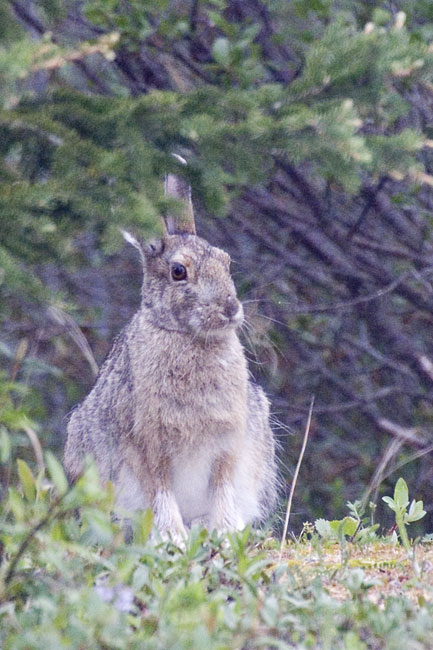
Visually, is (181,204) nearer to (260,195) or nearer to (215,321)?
(215,321)

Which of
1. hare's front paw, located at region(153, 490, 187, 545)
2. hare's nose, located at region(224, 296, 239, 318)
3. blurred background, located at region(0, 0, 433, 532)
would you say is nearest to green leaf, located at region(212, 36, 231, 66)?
blurred background, located at region(0, 0, 433, 532)

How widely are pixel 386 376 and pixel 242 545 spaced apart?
4715mm

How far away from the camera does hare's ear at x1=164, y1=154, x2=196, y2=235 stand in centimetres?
400

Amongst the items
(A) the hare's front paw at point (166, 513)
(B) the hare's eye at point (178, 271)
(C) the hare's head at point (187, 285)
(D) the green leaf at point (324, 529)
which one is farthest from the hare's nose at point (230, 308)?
(D) the green leaf at point (324, 529)

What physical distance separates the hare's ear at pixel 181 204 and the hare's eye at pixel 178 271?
0.22 meters

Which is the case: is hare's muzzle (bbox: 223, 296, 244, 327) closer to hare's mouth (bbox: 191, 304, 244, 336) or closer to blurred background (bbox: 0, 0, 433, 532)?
hare's mouth (bbox: 191, 304, 244, 336)

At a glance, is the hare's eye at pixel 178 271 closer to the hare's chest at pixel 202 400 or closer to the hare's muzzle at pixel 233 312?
the hare's muzzle at pixel 233 312

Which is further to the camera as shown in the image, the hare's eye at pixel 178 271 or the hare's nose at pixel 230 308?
the hare's eye at pixel 178 271

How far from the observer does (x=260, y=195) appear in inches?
284

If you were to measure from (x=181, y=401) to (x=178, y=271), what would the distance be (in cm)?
63

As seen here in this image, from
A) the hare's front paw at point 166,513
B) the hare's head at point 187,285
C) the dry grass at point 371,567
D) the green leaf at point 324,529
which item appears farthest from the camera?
the hare's head at point 187,285

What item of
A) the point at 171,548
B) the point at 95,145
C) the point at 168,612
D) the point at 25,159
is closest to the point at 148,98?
the point at 95,145

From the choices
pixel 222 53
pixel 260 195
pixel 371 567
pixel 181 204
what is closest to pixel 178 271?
pixel 222 53

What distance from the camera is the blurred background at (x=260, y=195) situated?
371 centimetres
